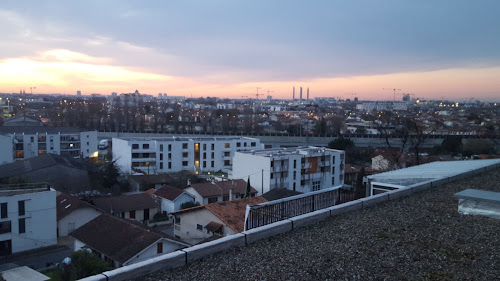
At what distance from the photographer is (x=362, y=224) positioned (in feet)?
9.61

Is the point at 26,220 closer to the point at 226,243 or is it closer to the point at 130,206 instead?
the point at 130,206

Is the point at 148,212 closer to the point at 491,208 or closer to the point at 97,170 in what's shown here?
the point at 97,170

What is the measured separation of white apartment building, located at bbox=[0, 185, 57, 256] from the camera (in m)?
7.18

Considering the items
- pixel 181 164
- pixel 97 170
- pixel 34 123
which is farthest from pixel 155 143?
pixel 34 123

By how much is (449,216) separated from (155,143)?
1366 centimetres

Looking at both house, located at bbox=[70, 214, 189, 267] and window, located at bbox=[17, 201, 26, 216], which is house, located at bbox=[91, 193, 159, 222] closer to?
window, located at bbox=[17, 201, 26, 216]

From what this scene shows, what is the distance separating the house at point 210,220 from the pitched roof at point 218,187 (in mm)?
2751

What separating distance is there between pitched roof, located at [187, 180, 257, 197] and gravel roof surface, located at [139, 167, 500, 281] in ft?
24.4

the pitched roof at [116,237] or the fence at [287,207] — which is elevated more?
the fence at [287,207]

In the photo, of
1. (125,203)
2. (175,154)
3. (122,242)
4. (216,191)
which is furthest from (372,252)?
(175,154)

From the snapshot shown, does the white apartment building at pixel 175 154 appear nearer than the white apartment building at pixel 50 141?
Yes

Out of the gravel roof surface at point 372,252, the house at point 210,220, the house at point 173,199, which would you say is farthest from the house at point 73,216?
the gravel roof surface at point 372,252

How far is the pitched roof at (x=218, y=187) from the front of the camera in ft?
34.2

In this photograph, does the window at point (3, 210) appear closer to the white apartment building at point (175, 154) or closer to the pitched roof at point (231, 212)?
the pitched roof at point (231, 212)
